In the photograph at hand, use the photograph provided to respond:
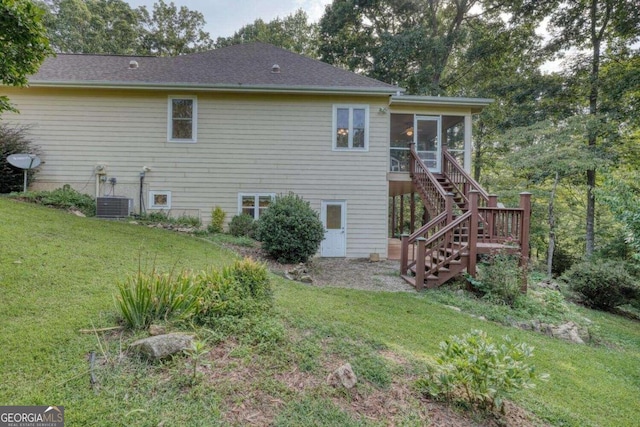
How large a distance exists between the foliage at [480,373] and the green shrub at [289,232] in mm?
4933

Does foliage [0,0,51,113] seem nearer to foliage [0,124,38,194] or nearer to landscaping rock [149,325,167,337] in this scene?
landscaping rock [149,325,167,337]

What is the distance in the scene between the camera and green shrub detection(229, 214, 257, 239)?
895 cm

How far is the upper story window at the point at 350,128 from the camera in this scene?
31.2ft

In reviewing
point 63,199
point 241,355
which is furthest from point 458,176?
point 63,199

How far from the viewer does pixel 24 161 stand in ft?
27.5

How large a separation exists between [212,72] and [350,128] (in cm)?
498

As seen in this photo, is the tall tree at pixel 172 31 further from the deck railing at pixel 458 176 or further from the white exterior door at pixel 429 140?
the deck railing at pixel 458 176

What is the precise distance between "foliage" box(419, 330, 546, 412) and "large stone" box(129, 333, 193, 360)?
2026 mm

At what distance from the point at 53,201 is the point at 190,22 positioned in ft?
62.0

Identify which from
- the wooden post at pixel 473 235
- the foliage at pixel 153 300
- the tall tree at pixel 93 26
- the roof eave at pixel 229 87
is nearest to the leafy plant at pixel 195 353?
the foliage at pixel 153 300

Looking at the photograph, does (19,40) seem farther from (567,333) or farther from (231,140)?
(567,333)

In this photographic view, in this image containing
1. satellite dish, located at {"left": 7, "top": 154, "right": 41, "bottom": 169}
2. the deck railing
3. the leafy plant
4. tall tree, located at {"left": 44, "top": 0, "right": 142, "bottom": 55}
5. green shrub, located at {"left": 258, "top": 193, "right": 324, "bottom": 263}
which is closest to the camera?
the leafy plant

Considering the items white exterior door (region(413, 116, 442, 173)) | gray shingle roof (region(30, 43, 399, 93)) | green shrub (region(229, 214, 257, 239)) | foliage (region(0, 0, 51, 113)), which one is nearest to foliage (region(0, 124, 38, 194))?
gray shingle roof (region(30, 43, 399, 93))

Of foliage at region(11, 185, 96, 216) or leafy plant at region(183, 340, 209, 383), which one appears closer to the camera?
leafy plant at region(183, 340, 209, 383)
